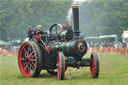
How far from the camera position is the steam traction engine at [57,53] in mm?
9094

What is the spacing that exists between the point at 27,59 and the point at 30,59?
0.64 feet

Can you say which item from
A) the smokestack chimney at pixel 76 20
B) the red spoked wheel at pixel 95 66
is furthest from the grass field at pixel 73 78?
the smokestack chimney at pixel 76 20

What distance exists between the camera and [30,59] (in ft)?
33.8

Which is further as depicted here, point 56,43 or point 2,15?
point 2,15

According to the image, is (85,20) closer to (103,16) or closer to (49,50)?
(103,16)

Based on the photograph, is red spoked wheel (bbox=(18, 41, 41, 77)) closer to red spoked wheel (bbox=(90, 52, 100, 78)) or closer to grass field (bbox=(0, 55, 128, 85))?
grass field (bbox=(0, 55, 128, 85))

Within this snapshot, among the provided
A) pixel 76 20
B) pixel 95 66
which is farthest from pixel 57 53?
pixel 95 66

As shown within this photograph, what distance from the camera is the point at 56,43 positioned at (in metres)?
9.84

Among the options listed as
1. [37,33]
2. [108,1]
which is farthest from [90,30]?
[37,33]

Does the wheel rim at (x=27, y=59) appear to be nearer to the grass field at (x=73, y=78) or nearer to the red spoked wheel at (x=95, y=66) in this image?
the grass field at (x=73, y=78)

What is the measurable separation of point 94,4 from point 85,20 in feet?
9.60

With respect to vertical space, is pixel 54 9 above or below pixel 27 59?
above

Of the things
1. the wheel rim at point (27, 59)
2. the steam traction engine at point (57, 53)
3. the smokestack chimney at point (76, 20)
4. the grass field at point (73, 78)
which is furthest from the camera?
the wheel rim at point (27, 59)

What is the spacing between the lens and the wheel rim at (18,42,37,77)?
404 inches
